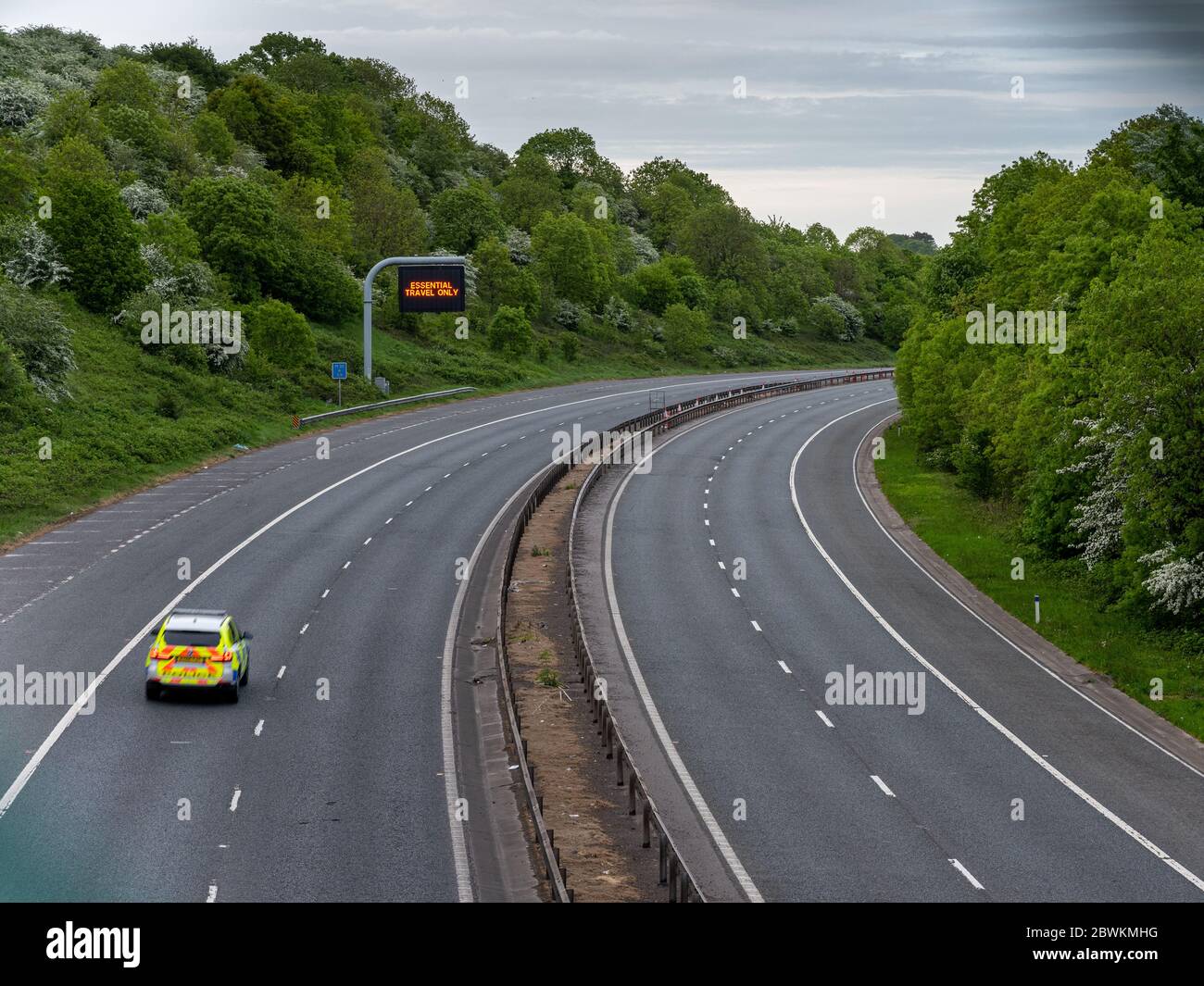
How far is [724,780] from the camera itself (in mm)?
25047

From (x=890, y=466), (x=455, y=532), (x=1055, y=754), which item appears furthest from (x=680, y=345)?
(x=1055, y=754)

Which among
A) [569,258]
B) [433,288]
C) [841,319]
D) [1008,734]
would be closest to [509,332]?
[433,288]

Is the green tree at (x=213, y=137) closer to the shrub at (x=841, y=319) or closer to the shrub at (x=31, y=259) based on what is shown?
the shrub at (x=31, y=259)

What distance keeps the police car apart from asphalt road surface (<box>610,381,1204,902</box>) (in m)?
9.03

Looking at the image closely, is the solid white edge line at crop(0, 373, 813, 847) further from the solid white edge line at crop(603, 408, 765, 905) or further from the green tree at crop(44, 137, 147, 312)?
the green tree at crop(44, 137, 147, 312)

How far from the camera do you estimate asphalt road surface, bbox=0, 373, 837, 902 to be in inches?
775

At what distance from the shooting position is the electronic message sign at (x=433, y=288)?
80.9 meters

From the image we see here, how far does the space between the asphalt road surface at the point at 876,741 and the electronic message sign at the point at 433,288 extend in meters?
34.2

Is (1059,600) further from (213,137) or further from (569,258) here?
(569,258)

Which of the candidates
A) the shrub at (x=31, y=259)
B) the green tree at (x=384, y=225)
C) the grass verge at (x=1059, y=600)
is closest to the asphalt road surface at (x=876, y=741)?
the grass verge at (x=1059, y=600)

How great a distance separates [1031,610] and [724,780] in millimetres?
17606

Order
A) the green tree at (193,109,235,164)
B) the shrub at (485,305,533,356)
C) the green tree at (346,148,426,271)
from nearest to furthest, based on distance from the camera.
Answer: the shrub at (485,305,533,356)
the green tree at (346,148,426,271)
the green tree at (193,109,235,164)

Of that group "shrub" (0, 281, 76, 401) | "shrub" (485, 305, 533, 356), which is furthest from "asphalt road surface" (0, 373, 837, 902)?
"shrub" (485, 305, 533, 356)

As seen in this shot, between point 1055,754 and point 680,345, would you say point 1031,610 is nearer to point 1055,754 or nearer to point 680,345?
point 1055,754
